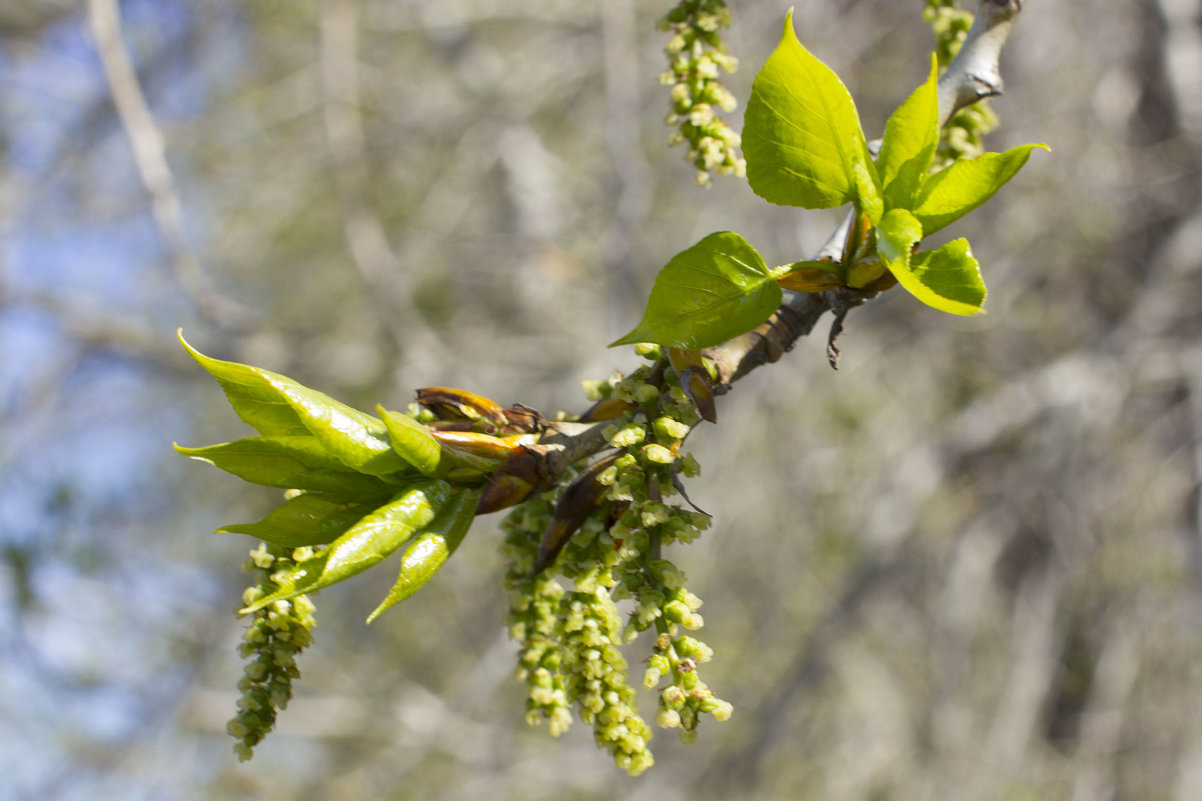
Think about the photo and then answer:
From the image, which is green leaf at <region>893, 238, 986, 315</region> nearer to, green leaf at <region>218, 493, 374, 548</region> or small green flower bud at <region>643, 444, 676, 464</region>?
small green flower bud at <region>643, 444, 676, 464</region>

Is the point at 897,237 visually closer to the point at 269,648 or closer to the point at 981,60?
the point at 981,60

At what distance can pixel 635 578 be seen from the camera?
63cm

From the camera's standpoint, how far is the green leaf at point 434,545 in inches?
23.2

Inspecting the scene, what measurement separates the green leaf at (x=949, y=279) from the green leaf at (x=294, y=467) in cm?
42

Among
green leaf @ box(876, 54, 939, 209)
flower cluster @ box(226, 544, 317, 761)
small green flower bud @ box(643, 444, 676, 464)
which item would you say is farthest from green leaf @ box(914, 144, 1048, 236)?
flower cluster @ box(226, 544, 317, 761)

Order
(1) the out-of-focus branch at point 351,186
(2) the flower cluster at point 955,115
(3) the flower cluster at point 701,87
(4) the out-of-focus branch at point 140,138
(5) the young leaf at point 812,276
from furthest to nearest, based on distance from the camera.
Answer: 1. (1) the out-of-focus branch at point 351,186
2. (4) the out-of-focus branch at point 140,138
3. (2) the flower cluster at point 955,115
4. (3) the flower cluster at point 701,87
5. (5) the young leaf at point 812,276

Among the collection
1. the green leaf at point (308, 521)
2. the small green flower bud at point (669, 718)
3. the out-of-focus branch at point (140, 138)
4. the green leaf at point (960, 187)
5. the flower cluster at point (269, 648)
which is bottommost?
the small green flower bud at point (669, 718)

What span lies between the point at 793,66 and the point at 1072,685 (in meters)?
3.59

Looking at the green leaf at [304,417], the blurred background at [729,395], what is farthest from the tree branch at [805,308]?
the blurred background at [729,395]

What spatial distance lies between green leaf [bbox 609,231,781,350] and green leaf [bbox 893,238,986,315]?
0.10 metres

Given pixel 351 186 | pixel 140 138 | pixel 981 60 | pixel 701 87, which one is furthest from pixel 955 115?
pixel 351 186

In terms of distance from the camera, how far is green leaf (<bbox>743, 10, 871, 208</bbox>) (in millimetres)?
633

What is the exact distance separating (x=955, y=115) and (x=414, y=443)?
2.33 ft

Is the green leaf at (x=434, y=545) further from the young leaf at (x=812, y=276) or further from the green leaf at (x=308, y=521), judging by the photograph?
the young leaf at (x=812, y=276)
